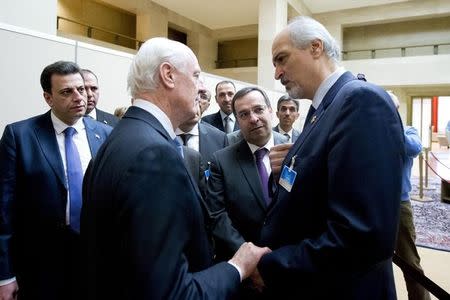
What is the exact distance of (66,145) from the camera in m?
1.96

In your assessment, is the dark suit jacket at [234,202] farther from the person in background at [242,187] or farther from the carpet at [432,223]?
the carpet at [432,223]

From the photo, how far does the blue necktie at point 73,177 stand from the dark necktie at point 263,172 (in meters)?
0.97

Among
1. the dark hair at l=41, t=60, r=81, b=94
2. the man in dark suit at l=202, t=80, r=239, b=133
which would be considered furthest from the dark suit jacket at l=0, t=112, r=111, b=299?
the man in dark suit at l=202, t=80, r=239, b=133

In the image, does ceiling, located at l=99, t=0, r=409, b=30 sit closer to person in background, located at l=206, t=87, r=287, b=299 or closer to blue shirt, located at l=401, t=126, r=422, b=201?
blue shirt, located at l=401, t=126, r=422, b=201

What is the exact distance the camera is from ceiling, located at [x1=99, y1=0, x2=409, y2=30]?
1204cm

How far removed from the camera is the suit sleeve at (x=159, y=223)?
2.64 feet

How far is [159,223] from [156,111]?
0.34 meters

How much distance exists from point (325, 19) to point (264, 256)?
13900 mm

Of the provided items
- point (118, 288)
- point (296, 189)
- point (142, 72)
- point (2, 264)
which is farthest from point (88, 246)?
point (2, 264)

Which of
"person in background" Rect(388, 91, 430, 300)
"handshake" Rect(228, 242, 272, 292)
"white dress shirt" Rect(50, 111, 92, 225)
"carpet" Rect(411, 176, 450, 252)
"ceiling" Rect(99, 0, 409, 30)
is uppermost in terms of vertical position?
"ceiling" Rect(99, 0, 409, 30)

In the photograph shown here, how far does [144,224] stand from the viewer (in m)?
0.81

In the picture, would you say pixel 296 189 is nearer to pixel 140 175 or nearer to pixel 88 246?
pixel 140 175

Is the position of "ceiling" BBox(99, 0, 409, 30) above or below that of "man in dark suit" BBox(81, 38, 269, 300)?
above

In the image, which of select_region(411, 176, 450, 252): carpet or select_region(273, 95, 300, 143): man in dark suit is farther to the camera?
select_region(411, 176, 450, 252): carpet
